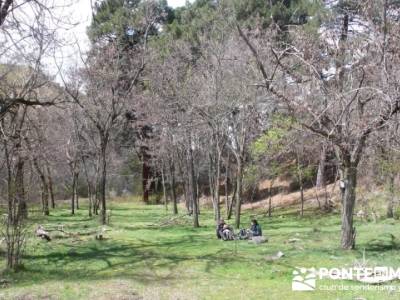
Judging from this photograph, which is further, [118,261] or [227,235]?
[227,235]

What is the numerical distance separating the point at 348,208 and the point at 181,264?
459cm

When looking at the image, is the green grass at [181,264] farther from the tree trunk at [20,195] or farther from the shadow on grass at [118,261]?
the tree trunk at [20,195]

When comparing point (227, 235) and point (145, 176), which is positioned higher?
point (145, 176)

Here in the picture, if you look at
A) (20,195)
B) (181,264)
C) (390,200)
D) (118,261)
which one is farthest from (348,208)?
(390,200)

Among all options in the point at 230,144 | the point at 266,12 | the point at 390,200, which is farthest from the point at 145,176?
the point at 390,200

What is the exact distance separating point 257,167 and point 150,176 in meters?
19.7

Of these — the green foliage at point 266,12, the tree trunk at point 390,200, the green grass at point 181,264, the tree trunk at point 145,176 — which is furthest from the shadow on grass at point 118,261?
the tree trunk at point 145,176

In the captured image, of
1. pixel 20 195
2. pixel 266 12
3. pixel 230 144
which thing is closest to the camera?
pixel 20 195

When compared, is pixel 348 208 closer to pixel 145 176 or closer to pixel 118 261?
pixel 118 261

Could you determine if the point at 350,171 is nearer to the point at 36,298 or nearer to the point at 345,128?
the point at 345,128

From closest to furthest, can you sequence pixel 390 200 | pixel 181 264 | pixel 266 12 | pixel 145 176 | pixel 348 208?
1. pixel 181 264
2. pixel 348 208
3. pixel 390 200
4. pixel 266 12
5. pixel 145 176

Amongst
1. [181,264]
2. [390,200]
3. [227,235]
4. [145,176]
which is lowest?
[181,264]

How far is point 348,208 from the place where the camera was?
14078 mm

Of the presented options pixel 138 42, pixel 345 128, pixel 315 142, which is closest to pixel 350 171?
pixel 345 128
